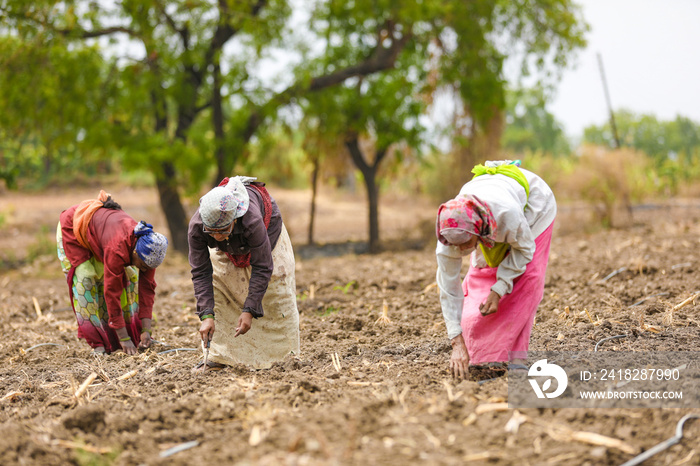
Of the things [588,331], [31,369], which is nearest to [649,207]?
[588,331]

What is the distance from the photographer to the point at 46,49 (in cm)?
1025

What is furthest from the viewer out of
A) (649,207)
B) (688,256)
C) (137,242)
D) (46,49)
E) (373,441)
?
(649,207)

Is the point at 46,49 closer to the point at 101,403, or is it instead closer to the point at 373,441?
the point at 101,403

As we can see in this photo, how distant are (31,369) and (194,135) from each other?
23.8 feet

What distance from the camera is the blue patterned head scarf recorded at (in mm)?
4504

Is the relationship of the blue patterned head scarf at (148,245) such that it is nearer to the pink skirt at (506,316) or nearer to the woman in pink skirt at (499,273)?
the woman in pink skirt at (499,273)

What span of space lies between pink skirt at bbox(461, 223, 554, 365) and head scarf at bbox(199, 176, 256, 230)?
1461 mm

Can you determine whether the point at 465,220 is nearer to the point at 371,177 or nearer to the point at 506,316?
the point at 506,316

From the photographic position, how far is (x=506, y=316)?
3.68m

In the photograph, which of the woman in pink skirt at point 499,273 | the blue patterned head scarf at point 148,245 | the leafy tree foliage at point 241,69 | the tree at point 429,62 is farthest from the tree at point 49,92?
the woman in pink skirt at point 499,273

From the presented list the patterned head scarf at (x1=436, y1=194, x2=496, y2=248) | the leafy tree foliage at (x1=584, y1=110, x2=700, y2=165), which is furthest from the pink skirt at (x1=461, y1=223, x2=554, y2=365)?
the leafy tree foliage at (x1=584, y1=110, x2=700, y2=165)

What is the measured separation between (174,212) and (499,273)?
1000cm

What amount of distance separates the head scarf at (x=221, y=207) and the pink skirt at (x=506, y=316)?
1.46 m

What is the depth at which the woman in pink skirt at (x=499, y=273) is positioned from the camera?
3375mm
